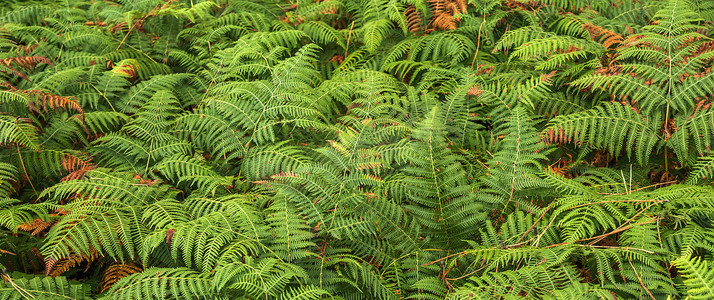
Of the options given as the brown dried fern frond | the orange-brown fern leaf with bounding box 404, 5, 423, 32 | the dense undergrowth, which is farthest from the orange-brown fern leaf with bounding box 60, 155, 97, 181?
the brown dried fern frond

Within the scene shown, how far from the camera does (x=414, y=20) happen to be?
14.1 ft

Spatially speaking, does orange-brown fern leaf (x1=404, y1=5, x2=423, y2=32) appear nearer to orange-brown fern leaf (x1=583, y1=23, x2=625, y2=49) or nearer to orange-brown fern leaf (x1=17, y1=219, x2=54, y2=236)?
orange-brown fern leaf (x1=583, y1=23, x2=625, y2=49)

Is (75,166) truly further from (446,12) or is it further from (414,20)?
(446,12)

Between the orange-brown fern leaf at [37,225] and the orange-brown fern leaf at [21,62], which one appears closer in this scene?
the orange-brown fern leaf at [37,225]

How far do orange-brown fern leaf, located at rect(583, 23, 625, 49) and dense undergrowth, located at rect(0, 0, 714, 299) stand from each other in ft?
0.09

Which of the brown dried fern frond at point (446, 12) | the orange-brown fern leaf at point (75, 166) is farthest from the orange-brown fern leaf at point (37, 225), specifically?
the brown dried fern frond at point (446, 12)

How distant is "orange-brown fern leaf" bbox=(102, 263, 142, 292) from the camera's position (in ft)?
8.21

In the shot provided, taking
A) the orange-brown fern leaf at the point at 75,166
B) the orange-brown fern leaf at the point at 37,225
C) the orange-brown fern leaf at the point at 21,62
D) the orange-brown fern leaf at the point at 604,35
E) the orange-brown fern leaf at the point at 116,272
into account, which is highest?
the orange-brown fern leaf at the point at 604,35

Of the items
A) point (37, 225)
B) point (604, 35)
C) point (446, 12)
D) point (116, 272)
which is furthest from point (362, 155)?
point (604, 35)

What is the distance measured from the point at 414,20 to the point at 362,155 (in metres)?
2.05

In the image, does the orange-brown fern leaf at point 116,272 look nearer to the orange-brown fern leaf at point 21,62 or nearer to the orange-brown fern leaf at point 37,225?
the orange-brown fern leaf at point 37,225

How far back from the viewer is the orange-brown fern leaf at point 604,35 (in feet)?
11.3

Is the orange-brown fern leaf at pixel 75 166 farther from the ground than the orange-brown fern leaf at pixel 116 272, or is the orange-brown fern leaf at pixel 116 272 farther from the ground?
the orange-brown fern leaf at pixel 75 166

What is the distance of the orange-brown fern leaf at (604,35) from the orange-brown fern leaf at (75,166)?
149 inches
